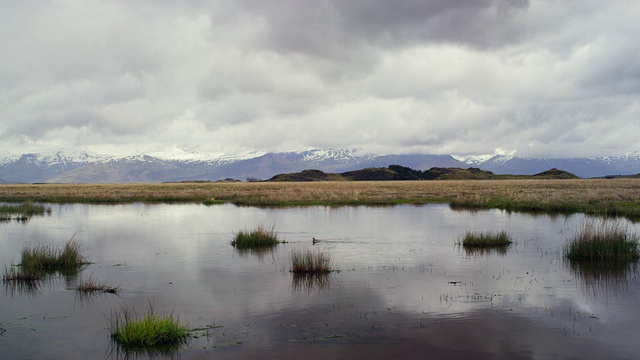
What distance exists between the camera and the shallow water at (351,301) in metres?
10.9

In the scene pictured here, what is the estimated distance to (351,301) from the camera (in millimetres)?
14352

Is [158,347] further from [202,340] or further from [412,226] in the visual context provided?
[412,226]

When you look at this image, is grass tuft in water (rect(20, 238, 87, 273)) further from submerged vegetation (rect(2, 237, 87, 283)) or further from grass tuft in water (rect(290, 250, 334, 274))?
grass tuft in water (rect(290, 250, 334, 274))

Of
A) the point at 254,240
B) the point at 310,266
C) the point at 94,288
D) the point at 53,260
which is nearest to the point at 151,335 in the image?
the point at 94,288

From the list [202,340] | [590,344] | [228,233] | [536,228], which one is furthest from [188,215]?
[590,344]

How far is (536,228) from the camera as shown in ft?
101

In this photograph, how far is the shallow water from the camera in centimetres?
1093

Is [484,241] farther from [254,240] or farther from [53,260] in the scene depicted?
[53,260]

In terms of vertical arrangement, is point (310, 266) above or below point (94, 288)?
above

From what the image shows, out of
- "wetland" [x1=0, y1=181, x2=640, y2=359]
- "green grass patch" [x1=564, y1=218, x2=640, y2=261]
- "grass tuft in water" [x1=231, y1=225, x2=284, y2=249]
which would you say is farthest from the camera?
"grass tuft in water" [x1=231, y1=225, x2=284, y2=249]

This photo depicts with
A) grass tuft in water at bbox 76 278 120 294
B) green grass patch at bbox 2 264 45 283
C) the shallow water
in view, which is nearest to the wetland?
the shallow water

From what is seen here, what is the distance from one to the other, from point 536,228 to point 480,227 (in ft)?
10.5

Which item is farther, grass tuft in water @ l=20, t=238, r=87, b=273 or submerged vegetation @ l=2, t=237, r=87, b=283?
grass tuft in water @ l=20, t=238, r=87, b=273

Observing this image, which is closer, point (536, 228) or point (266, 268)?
point (266, 268)
